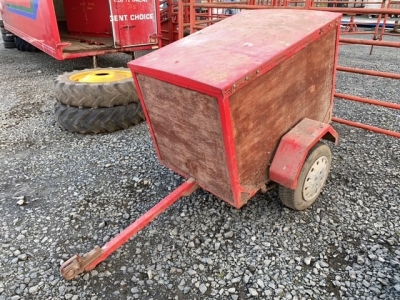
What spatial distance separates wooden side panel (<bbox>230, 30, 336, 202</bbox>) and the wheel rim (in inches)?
12.0

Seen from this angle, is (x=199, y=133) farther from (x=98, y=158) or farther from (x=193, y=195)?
(x=98, y=158)

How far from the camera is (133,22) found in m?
5.37

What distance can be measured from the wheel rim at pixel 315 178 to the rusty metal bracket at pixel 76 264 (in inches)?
54.9

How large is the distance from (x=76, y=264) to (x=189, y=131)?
99 centimetres

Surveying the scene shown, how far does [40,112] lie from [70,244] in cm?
282

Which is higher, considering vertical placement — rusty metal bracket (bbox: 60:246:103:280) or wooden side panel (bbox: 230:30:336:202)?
wooden side panel (bbox: 230:30:336:202)

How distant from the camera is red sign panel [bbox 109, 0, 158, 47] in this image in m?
5.14

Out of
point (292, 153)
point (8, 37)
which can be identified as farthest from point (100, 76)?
point (8, 37)

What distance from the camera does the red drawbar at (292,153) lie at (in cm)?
200

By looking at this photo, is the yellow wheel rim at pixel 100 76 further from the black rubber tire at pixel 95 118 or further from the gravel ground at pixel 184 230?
the gravel ground at pixel 184 230

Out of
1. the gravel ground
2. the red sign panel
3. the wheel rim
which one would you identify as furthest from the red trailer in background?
the wheel rim

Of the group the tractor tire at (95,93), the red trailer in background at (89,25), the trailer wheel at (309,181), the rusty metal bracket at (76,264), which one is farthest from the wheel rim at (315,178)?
the red trailer in background at (89,25)

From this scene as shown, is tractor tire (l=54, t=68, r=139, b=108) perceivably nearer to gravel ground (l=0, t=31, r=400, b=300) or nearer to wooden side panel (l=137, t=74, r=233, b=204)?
gravel ground (l=0, t=31, r=400, b=300)

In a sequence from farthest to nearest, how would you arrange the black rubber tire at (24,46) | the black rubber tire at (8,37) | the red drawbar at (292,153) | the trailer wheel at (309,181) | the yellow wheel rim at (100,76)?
the black rubber tire at (8,37), the black rubber tire at (24,46), the yellow wheel rim at (100,76), the trailer wheel at (309,181), the red drawbar at (292,153)
